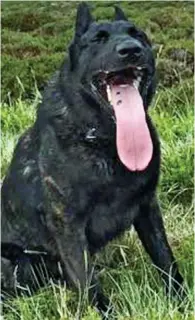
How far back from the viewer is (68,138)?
514 cm

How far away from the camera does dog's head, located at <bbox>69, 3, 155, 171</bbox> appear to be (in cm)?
482

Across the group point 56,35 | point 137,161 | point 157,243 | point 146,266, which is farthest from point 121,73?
point 56,35

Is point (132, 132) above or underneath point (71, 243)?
above

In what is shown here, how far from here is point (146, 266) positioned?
560 centimetres

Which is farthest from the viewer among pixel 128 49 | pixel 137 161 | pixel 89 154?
pixel 89 154

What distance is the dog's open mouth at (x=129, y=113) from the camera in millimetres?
4906

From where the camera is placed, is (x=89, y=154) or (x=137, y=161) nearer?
(x=137, y=161)

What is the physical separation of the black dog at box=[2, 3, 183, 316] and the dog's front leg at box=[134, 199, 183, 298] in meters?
0.06

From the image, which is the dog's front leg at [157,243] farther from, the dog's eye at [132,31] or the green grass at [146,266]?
the dog's eye at [132,31]

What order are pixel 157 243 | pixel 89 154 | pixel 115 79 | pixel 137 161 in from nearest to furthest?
Answer: pixel 115 79, pixel 137 161, pixel 89 154, pixel 157 243

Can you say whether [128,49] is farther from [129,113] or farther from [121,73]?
[129,113]

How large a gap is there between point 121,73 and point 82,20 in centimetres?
44

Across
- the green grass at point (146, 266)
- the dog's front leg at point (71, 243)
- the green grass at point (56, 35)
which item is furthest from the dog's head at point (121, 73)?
the green grass at point (56, 35)

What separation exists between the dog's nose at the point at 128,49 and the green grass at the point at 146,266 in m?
1.22
